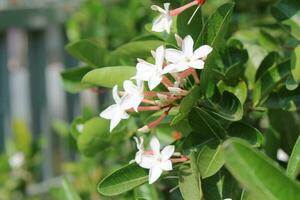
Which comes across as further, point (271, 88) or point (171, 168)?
point (271, 88)

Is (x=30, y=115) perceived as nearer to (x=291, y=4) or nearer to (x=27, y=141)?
(x=27, y=141)

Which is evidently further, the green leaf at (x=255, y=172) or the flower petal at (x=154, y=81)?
the flower petal at (x=154, y=81)

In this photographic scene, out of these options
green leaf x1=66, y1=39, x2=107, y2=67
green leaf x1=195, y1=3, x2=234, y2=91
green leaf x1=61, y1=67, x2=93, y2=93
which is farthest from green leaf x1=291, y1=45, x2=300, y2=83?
green leaf x1=61, y1=67, x2=93, y2=93

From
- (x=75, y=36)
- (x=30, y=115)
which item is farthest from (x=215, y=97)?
(x=30, y=115)

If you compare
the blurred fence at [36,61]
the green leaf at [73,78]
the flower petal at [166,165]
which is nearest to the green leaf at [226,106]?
the flower petal at [166,165]

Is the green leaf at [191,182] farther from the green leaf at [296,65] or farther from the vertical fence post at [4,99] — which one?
the vertical fence post at [4,99]
